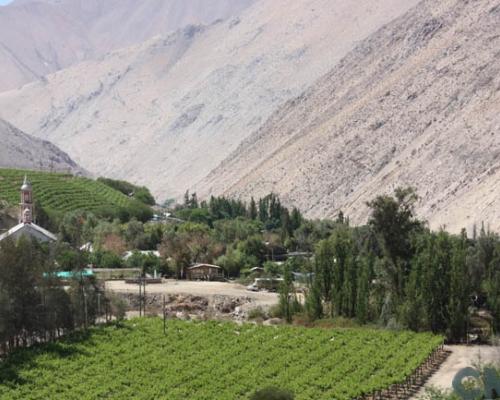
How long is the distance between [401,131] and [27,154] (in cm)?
5655

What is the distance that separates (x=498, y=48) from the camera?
121375 millimetres

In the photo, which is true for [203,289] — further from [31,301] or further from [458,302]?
[31,301]

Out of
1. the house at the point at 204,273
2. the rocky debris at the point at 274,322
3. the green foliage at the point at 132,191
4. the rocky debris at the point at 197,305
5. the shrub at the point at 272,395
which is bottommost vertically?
the shrub at the point at 272,395

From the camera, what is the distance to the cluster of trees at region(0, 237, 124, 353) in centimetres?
4406

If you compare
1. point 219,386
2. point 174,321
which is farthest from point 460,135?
point 219,386

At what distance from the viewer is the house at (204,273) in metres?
75.8

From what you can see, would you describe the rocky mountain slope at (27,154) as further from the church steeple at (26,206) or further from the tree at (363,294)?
the tree at (363,294)

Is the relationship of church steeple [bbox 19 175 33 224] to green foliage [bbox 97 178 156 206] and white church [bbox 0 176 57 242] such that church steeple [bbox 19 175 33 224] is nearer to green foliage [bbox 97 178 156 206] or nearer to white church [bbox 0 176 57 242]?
white church [bbox 0 176 57 242]

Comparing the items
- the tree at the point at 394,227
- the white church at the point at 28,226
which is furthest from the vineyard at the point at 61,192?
the tree at the point at 394,227

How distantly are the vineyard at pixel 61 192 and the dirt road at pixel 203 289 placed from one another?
28689 millimetres

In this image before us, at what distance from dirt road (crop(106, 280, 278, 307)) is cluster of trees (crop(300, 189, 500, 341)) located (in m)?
6.50

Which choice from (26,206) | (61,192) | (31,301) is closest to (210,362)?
(31,301)

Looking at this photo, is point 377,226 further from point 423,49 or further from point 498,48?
point 423,49

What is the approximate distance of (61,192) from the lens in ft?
345
